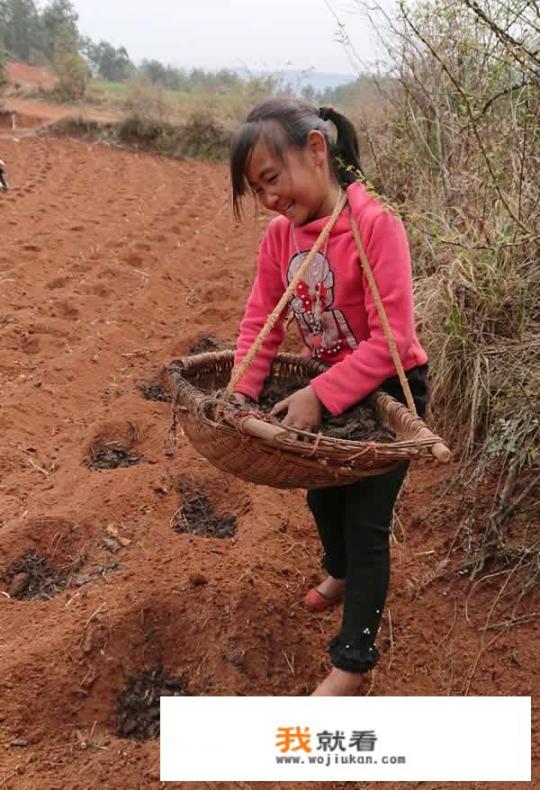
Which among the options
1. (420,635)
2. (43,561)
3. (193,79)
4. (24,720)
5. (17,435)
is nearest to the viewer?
(24,720)

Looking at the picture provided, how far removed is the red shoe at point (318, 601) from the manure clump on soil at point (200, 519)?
507mm

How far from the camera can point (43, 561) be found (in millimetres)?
2504

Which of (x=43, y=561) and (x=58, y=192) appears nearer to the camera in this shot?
(x=43, y=561)

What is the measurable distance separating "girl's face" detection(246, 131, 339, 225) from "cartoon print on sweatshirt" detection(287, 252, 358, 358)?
0.38 ft

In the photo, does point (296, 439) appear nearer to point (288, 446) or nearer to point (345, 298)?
point (288, 446)

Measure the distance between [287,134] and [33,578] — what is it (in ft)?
5.45

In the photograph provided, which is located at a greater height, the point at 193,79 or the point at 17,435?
the point at 193,79

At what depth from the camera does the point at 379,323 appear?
5.26 ft

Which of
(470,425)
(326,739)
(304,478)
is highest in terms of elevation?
(304,478)

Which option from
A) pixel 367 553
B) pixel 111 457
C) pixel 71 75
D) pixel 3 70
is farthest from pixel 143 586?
pixel 71 75

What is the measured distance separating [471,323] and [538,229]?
421 mm

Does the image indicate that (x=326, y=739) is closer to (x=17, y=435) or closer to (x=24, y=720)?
(x=24, y=720)

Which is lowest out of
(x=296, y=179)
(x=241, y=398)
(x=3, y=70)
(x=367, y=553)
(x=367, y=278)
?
(x=367, y=553)

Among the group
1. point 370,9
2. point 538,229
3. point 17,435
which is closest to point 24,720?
point 17,435
